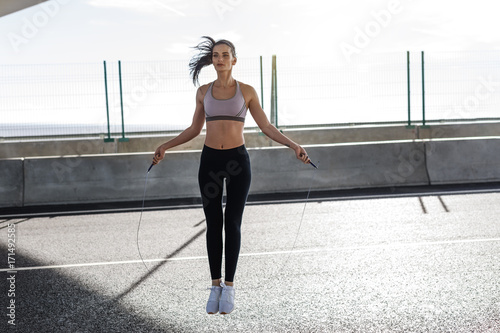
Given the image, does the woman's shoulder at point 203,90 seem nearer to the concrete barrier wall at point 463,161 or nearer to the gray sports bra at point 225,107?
the gray sports bra at point 225,107

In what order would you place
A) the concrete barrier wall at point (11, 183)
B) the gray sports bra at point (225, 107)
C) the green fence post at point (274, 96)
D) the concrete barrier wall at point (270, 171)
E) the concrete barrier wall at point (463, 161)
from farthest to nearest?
1. the green fence post at point (274, 96)
2. the concrete barrier wall at point (463, 161)
3. the concrete barrier wall at point (270, 171)
4. the concrete barrier wall at point (11, 183)
5. the gray sports bra at point (225, 107)

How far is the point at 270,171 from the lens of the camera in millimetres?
13133

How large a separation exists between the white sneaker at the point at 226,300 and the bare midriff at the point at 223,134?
1046 millimetres

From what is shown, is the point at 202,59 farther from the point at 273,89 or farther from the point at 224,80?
the point at 273,89

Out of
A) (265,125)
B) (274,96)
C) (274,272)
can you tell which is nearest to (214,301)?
(265,125)

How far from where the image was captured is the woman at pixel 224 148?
13.8 ft

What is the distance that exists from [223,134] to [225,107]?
19 cm

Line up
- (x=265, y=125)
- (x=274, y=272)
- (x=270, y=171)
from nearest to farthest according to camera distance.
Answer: (x=265, y=125) < (x=274, y=272) < (x=270, y=171)

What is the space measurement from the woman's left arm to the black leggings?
0.25 m

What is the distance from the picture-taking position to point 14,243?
841 cm

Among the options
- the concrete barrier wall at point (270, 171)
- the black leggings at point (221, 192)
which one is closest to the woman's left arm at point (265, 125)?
the black leggings at point (221, 192)

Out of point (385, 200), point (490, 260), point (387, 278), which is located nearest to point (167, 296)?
point (387, 278)

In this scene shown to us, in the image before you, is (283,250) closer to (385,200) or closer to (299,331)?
(299,331)

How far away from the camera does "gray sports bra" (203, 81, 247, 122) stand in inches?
165
